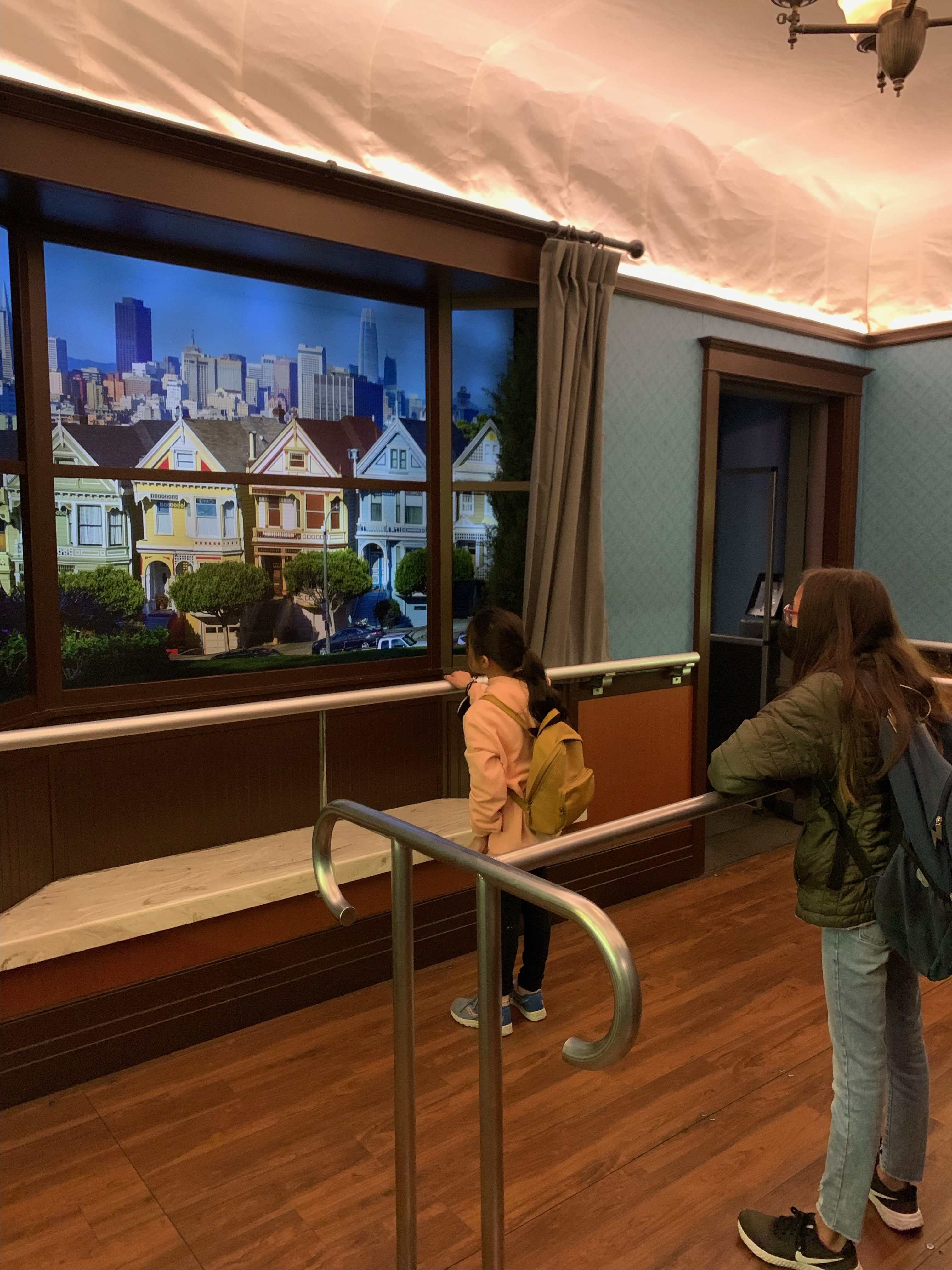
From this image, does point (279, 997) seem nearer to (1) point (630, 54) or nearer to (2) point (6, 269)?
(2) point (6, 269)

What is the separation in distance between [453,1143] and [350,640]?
72.1 inches

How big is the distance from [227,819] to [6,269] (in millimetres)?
1855

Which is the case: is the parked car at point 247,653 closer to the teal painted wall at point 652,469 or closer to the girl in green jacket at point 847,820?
the teal painted wall at point 652,469

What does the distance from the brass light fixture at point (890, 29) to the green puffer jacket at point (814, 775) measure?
139 cm

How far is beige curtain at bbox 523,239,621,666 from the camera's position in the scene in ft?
11.5

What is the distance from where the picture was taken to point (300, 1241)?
2.01 metres

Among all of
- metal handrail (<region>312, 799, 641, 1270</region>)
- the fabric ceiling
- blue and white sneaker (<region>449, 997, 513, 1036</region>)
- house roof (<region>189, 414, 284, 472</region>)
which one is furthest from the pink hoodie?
the fabric ceiling

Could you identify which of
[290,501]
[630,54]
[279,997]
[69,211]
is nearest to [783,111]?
[630,54]

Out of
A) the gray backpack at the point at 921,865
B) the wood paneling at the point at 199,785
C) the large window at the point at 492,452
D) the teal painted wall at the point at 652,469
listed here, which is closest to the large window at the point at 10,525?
the wood paneling at the point at 199,785

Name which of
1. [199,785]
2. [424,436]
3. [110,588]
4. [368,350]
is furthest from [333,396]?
[199,785]

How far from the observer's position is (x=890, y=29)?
A: 2004 millimetres

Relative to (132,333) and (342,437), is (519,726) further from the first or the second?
(132,333)

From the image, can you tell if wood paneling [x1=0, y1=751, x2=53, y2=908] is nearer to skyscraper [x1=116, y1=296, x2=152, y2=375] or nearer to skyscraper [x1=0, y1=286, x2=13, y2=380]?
skyscraper [x1=0, y1=286, x2=13, y2=380]

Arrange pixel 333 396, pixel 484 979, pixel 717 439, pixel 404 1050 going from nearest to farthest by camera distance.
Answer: pixel 484 979
pixel 404 1050
pixel 333 396
pixel 717 439
